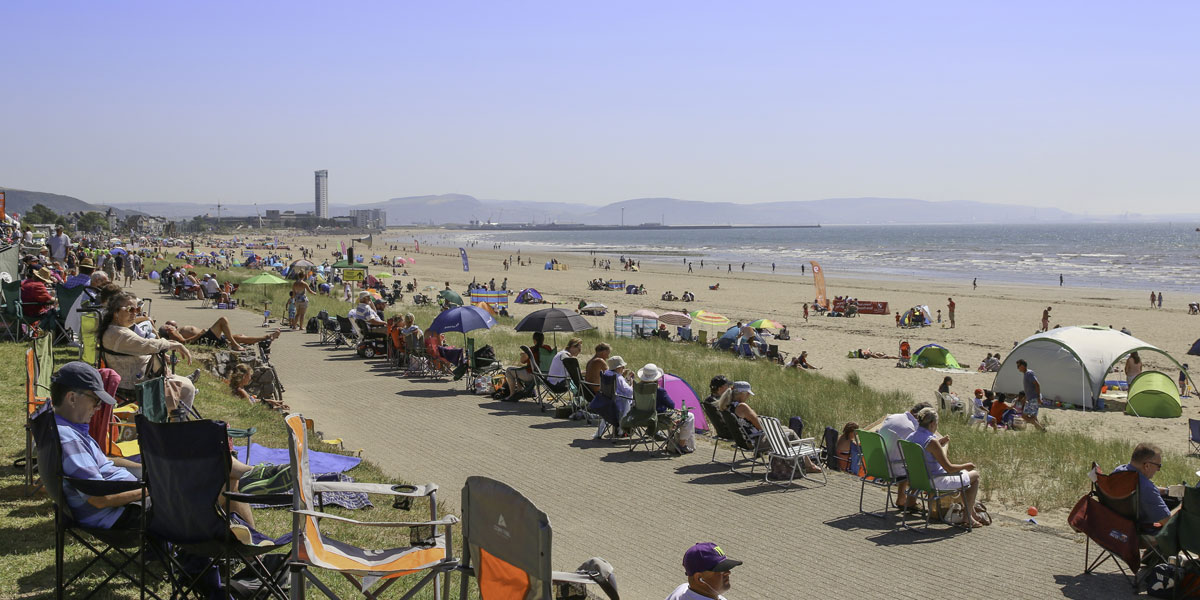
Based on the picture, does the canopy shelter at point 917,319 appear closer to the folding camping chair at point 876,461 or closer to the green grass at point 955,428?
the green grass at point 955,428

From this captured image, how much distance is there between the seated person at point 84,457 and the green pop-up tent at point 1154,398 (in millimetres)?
16258

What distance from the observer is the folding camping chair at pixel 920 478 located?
722cm

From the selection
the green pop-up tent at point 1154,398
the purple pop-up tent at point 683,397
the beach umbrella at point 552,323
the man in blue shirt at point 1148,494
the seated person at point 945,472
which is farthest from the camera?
the green pop-up tent at point 1154,398

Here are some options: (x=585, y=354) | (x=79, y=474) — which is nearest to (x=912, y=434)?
(x=79, y=474)

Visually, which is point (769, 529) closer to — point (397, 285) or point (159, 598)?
point (159, 598)

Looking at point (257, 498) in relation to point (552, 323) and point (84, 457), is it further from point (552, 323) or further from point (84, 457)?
point (552, 323)

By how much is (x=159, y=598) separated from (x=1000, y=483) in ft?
24.3

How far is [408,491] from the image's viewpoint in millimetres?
4410

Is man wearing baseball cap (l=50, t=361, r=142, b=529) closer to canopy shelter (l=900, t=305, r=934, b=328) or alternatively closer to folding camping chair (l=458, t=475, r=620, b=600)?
folding camping chair (l=458, t=475, r=620, b=600)

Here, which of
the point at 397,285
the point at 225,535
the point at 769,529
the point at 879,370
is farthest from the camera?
the point at 397,285

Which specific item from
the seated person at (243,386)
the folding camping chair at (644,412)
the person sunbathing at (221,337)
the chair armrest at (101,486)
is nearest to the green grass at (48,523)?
the chair armrest at (101,486)

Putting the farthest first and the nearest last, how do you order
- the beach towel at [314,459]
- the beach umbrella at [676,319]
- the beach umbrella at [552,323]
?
1. the beach umbrella at [676,319]
2. the beach umbrella at [552,323]
3. the beach towel at [314,459]

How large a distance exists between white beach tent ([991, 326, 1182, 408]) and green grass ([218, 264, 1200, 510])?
3.75 ft

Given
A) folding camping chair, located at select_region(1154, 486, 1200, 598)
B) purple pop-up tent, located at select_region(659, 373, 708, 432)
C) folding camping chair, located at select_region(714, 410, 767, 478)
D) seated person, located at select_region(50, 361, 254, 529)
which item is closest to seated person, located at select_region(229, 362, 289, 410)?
purple pop-up tent, located at select_region(659, 373, 708, 432)
